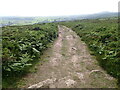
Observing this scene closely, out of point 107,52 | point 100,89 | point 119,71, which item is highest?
point 107,52

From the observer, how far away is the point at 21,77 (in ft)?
28.1

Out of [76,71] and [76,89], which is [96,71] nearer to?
[76,71]

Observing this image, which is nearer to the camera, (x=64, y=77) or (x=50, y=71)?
(x=64, y=77)

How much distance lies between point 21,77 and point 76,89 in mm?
3607

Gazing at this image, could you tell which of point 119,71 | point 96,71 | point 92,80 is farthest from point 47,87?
point 119,71

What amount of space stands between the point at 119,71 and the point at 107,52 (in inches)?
140

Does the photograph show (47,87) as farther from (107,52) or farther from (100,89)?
(107,52)

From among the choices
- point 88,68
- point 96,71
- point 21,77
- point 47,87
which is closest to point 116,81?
point 96,71

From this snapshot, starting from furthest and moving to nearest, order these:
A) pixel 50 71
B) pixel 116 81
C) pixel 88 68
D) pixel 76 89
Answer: pixel 88 68
pixel 50 71
pixel 116 81
pixel 76 89

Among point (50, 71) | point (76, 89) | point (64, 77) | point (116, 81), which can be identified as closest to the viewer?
point (76, 89)

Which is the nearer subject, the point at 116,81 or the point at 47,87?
the point at 47,87

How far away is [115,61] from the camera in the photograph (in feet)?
33.2

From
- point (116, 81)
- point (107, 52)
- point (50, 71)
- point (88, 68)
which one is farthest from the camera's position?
point (107, 52)

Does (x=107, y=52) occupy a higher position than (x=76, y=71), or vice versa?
(x=107, y=52)
